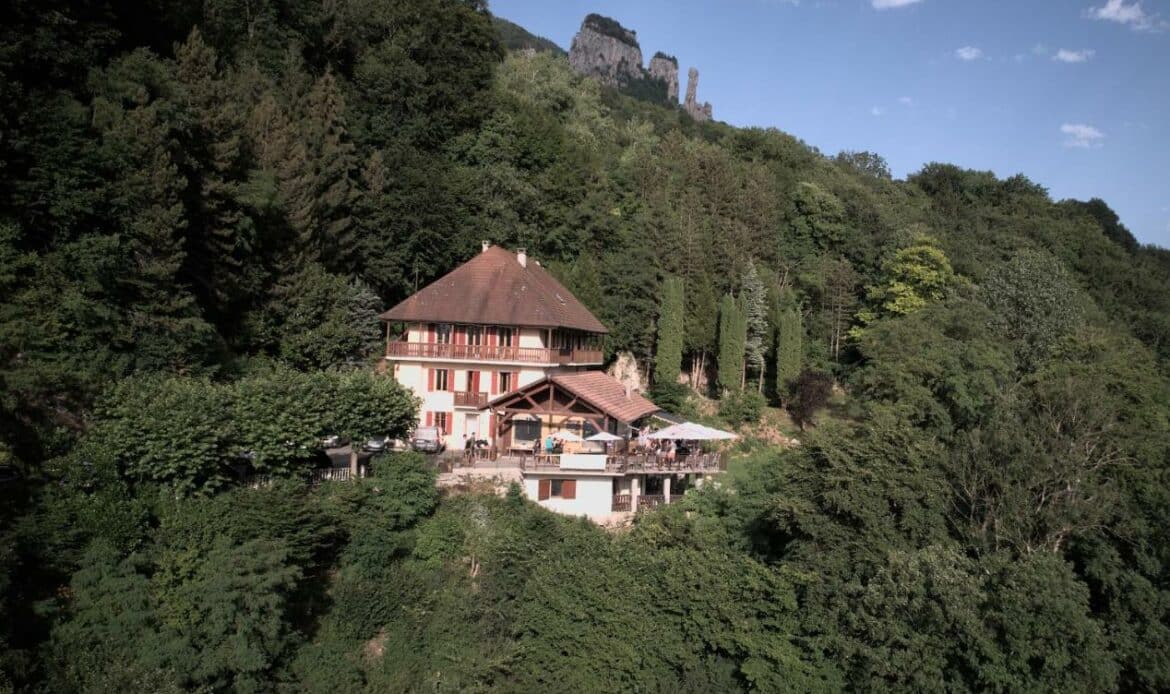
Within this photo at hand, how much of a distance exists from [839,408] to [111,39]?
4097 centimetres

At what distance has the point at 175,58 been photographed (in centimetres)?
2984

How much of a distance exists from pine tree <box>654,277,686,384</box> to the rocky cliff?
131m

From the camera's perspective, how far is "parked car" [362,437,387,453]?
24489 mm

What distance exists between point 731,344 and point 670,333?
414 centimetres

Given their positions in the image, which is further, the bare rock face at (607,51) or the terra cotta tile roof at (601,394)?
the bare rock face at (607,51)

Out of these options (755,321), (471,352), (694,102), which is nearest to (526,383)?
(471,352)

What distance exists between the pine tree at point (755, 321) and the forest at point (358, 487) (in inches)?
311

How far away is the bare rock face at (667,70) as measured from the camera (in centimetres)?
17338

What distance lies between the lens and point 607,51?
6703 inches

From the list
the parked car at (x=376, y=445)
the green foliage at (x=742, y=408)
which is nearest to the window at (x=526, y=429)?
the parked car at (x=376, y=445)

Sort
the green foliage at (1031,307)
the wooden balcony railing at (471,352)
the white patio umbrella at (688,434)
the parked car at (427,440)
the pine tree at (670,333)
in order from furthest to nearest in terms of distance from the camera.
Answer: the pine tree at (670,333) < the green foliage at (1031,307) < the wooden balcony railing at (471,352) < the parked car at (427,440) < the white patio umbrella at (688,434)

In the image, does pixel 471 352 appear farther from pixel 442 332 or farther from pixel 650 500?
pixel 650 500

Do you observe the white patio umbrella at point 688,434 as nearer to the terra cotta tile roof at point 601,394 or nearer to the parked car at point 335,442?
the terra cotta tile roof at point 601,394

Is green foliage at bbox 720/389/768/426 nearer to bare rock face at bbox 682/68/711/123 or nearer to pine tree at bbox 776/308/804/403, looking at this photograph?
pine tree at bbox 776/308/804/403
